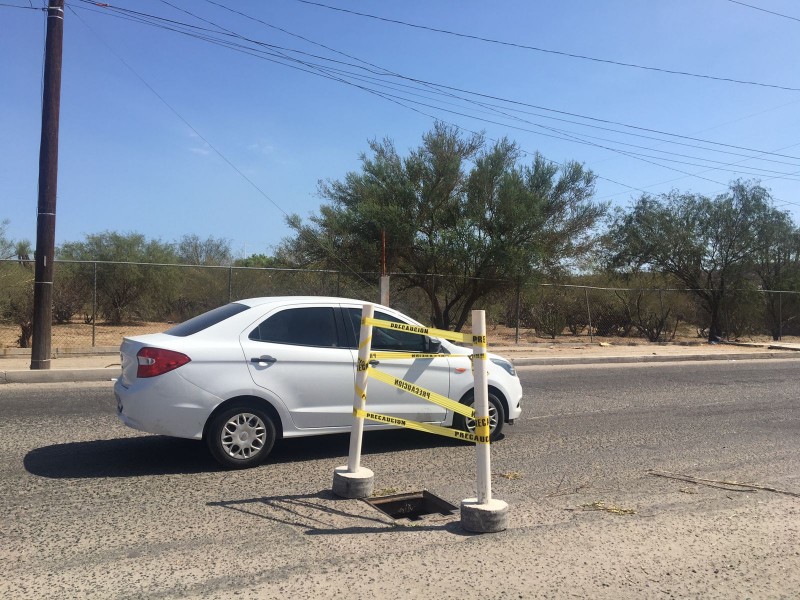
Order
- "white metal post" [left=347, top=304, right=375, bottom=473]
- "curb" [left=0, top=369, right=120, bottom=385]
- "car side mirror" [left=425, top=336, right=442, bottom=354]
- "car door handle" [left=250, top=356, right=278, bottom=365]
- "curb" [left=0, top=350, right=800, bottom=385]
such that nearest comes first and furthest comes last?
1. "white metal post" [left=347, top=304, right=375, bottom=473]
2. "car door handle" [left=250, top=356, right=278, bottom=365]
3. "car side mirror" [left=425, top=336, right=442, bottom=354]
4. "curb" [left=0, top=369, right=120, bottom=385]
5. "curb" [left=0, top=350, right=800, bottom=385]

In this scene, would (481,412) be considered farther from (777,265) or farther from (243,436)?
(777,265)

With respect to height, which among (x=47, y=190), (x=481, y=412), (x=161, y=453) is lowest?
(x=161, y=453)

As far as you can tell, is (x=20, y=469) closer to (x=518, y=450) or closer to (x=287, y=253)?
(x=518, y=450)

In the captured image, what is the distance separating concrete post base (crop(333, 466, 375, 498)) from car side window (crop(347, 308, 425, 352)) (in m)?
1.73

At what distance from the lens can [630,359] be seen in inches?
800

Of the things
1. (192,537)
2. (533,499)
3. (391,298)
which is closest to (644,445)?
(533,499)

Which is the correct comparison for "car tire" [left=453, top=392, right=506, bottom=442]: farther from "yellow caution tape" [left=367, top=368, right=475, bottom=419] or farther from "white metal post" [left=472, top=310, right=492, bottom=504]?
"white metal post" [left=472, top=310, right=492, bottom=504]

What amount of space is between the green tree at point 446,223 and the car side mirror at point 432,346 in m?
13.1

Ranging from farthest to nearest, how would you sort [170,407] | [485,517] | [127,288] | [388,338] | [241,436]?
1. [127,288]
2. [388,338]
3. [241,436]
4. [170,407]
5. [485,517]

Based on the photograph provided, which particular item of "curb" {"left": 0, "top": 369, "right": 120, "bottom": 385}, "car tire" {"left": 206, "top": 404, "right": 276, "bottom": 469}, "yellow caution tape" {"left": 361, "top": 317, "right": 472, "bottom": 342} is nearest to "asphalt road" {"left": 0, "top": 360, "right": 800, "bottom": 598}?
"car tire" {"left": 206, "top": 404, "right": 276, "bottom": 469}

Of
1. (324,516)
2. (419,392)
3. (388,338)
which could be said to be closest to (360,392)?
(419,392)

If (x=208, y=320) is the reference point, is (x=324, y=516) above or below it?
below

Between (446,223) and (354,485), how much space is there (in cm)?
1656

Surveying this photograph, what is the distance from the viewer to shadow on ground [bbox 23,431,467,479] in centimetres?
669
